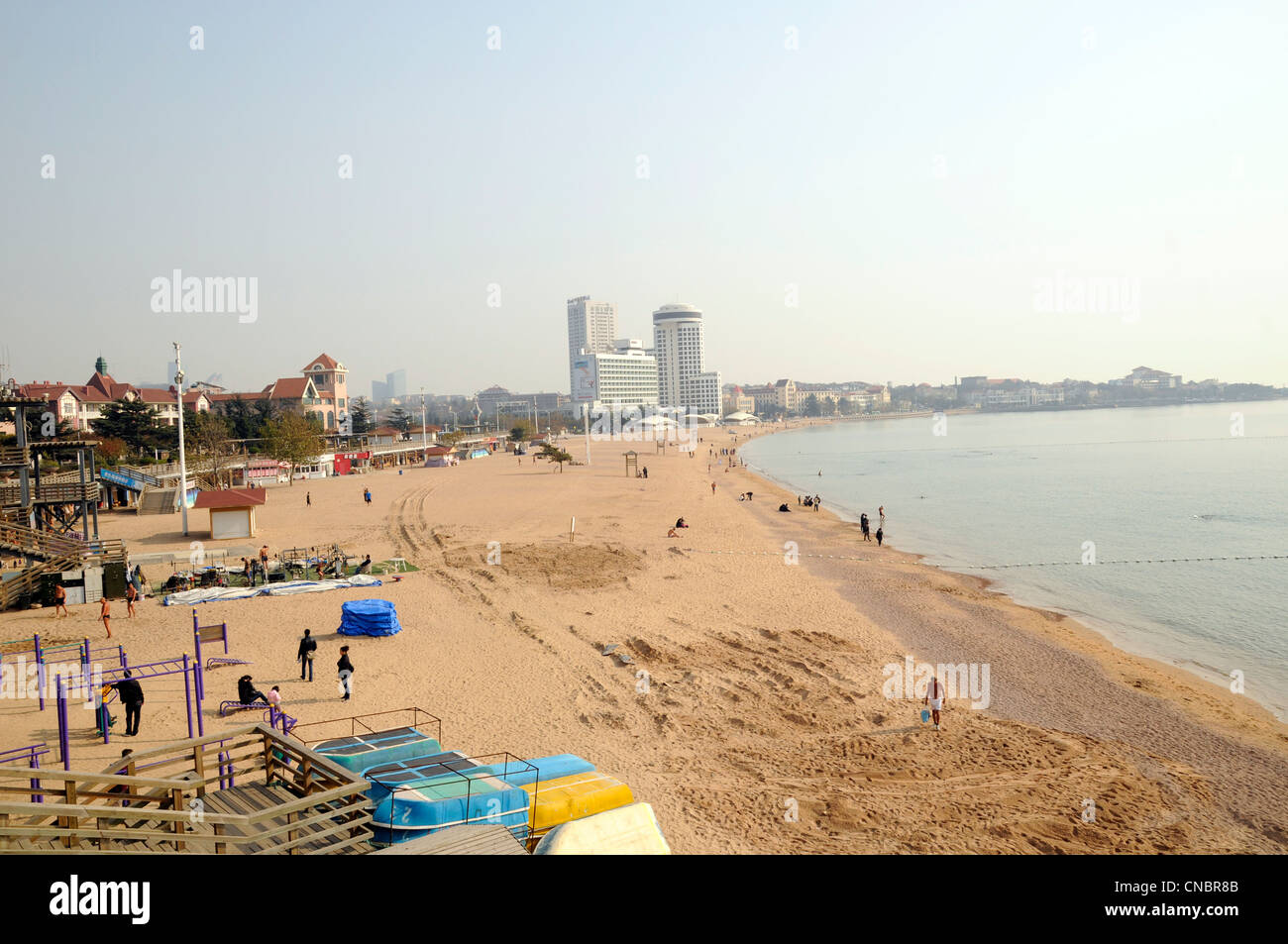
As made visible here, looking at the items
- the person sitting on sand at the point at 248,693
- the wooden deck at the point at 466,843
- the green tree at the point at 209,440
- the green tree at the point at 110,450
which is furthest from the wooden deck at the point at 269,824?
the green tree at the point at 110,450

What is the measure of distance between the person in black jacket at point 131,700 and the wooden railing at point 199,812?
4.57 meters

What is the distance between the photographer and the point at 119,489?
43.6 m

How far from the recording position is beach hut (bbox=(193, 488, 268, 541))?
3033 cm

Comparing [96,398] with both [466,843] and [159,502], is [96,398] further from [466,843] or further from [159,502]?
[466,843]

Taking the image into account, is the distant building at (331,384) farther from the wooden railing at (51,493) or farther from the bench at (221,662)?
the bench at (221,662)

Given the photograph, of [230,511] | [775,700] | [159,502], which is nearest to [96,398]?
[159,502]

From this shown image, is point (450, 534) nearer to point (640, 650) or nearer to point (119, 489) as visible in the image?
point (640, 650)

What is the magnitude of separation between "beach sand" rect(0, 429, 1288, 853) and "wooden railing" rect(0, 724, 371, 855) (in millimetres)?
4691

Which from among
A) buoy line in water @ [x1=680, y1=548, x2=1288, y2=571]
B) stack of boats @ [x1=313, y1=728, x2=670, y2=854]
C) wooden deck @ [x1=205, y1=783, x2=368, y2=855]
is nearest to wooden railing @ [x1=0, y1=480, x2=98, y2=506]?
buoy line in water @ [x1=680, y1=548, x2=1288, y2=571]

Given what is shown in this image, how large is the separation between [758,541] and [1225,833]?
23590mm

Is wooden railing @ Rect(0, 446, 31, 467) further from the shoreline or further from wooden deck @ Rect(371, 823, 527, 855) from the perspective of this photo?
the shoreline

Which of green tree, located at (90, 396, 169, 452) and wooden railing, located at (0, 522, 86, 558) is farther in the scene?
green tree, located at (90, 396, 169, 452)
